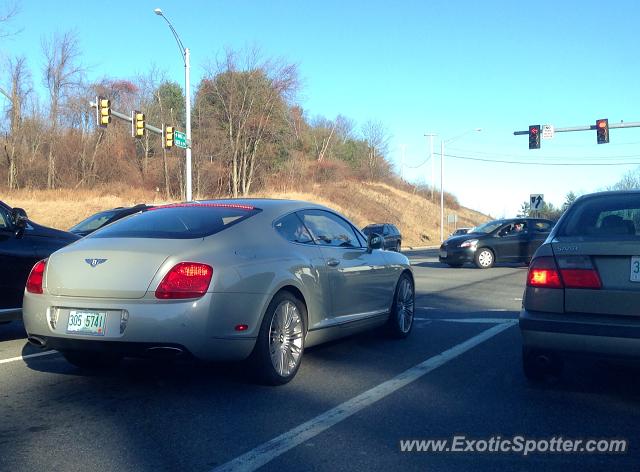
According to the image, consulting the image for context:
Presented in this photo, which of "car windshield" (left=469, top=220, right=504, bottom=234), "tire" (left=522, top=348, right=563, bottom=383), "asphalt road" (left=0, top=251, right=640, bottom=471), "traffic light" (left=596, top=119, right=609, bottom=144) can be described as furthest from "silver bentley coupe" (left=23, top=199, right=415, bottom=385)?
"traffic light" (left=596, top=119, right=609, bottom=144)

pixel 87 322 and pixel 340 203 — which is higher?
pixel 340 203

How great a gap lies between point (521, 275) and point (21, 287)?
12879 mm

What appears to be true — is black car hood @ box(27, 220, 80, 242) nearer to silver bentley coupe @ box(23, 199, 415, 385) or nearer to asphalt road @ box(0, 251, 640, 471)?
asphalt road @ box(0, 251, 640, 471)

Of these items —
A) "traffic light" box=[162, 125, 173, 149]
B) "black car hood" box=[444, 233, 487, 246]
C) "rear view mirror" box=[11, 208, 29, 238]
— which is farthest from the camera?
"traffic light" box=[162, 125, 173, 149]

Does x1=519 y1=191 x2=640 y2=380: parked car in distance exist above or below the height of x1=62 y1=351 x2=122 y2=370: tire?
above

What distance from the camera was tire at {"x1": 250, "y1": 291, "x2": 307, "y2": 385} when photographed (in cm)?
506

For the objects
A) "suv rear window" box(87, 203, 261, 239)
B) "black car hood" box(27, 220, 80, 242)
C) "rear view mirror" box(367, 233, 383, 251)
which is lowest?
"rear view mirror" box(367, 233, 383, 251)

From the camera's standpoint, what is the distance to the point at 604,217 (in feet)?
17.9

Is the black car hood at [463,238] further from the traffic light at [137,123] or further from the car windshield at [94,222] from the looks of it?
the traffic light at [137,123]

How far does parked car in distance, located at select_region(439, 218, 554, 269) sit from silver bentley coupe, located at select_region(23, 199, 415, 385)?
530 inches

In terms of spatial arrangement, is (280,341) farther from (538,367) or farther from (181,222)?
(538,367)

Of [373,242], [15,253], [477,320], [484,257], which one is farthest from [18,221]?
[484,257]

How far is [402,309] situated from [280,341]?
2.61 metres

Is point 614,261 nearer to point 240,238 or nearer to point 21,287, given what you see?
point 240,238
